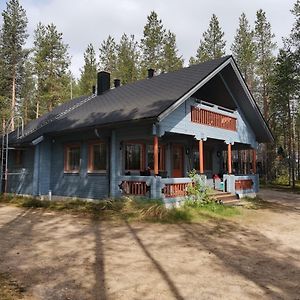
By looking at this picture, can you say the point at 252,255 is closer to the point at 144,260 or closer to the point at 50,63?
the point at 144,260

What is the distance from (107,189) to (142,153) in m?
2.31

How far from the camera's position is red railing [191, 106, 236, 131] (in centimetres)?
1345

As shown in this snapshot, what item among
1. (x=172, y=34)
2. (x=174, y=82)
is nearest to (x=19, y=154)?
(x=174, y=82)

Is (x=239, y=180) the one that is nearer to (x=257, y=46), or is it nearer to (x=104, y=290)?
(x=104, y=290)

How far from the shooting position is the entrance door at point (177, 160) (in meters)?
15.6

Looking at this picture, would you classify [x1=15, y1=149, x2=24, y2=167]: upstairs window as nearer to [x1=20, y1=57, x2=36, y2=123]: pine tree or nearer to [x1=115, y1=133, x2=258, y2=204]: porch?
[x1=115, y1=133, x2=258, y2=204]: porch

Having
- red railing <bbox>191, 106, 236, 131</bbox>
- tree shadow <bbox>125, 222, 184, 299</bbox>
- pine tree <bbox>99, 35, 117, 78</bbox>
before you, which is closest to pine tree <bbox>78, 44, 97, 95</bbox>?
pine tree <bbox>99, 35, 117, 78</bbox>

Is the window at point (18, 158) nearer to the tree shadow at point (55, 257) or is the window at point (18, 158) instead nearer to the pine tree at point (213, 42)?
the tree shadow at point (55, 257)

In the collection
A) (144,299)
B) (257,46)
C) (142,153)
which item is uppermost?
(257,46)

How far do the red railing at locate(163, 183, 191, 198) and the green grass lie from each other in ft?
1.95

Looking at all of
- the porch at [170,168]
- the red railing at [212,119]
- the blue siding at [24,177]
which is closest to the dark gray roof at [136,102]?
the blue siding at [24,177]

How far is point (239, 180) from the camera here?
50.9 ft

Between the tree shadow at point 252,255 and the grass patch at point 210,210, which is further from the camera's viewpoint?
the grass patch at point 210,210

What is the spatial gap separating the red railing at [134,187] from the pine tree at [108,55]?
3033 centimetres
